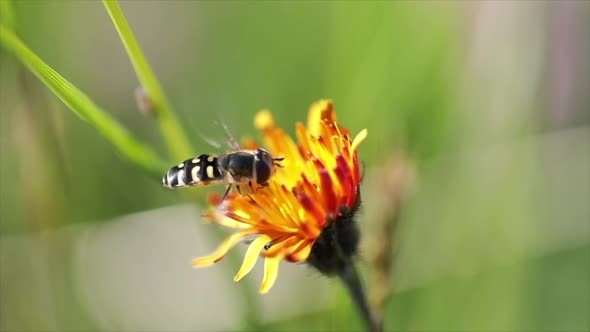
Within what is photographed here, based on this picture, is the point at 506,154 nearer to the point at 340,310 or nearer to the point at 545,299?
the point at 545,299

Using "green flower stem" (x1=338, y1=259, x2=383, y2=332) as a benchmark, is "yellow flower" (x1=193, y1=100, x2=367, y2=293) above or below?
above

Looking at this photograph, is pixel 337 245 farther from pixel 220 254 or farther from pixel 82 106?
pixel 82 106

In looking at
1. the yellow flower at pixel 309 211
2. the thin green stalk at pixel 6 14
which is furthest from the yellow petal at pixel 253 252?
the thin green stalk at pixel 6 14

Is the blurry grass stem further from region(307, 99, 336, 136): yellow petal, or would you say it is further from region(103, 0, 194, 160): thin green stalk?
region(103, 0, 194, 160): thin green stalk

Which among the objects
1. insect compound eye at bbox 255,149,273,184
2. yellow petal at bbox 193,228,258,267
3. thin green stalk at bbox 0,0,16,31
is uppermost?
thin green stalk at bbox 0,0,16,31

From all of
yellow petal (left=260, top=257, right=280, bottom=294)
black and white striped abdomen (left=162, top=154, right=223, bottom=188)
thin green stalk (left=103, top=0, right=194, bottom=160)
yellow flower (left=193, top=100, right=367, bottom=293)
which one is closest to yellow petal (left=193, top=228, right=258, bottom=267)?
yellow flower (left=193, top=100, right=367, bottom=293)

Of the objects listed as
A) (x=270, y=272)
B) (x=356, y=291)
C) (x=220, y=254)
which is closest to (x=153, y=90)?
(x=220, y=254)

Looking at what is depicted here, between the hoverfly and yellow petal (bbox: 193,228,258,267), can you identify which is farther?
the hoverfly
